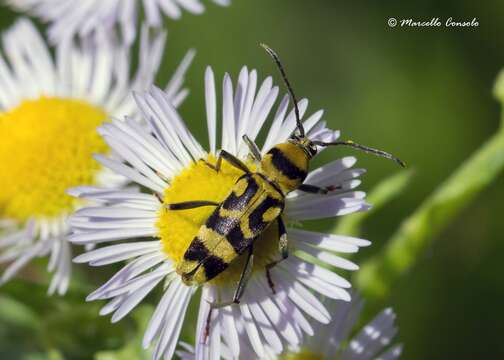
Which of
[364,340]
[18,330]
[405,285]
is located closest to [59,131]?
[18,330]

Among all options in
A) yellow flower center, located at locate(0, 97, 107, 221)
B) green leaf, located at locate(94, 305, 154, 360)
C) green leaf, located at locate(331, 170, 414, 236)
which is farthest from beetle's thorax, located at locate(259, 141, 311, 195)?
yellow flower center, located at locate(0, 97, 107, 221)

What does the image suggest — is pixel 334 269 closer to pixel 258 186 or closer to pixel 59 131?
pixel 258 186

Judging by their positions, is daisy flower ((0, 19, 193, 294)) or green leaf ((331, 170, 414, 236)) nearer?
green leaf ((331, 170, 414, 236))

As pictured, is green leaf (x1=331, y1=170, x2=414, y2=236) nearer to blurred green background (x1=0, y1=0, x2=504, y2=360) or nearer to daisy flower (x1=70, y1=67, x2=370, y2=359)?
daisy flower (x1=70, y1=67, x2=370, y2=359)

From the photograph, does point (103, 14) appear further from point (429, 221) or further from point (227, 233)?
point (429, 221)

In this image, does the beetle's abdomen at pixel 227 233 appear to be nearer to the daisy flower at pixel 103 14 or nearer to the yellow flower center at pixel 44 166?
the yellow flower center at pixel 44 166

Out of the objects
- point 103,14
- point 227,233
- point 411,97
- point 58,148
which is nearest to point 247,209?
point 227,233
